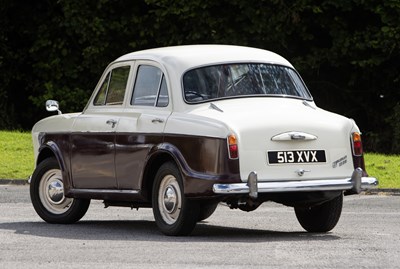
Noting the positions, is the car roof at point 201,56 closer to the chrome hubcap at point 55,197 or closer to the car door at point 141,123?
the car door at point 141,123

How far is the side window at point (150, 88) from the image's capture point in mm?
13586

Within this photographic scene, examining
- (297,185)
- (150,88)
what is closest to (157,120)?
(150,88)

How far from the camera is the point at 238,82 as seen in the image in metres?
13.6

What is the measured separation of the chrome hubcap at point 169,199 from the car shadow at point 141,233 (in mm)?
219

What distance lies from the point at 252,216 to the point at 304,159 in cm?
347

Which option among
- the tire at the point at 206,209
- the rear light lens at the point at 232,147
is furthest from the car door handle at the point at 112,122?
the rear light lens at the point at 232,147

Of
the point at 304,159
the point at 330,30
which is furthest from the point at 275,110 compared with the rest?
the point at 330,30

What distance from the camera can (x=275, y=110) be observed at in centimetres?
1297

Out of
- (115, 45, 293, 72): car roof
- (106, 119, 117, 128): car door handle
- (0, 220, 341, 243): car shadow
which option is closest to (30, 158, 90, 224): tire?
(0, 220, 341, 243): car shadow

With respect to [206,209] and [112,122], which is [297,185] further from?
[112,122]

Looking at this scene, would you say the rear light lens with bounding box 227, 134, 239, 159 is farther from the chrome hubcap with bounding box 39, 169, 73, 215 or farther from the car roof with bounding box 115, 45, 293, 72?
the chrome hubcap with bounding box 39, 169, 73, 215

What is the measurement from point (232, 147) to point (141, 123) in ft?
4.69

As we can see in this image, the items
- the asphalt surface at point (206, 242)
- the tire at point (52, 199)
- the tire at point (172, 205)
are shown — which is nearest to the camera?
the asphalt surface at point (206, 242)

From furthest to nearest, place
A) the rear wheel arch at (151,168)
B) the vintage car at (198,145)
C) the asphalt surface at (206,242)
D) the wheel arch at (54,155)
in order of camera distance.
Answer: the wheel arch at (54,155), the rear wheel arch at (151,168), the vintage car at (198,145), the asphalt surface at (206,242)
